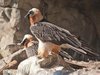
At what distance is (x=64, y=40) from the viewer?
4301 millimetres

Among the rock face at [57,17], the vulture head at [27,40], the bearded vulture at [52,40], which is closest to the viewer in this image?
the bearded vulture at [52,40]

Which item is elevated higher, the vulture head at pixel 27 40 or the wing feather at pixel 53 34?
the wing feather at pixel 53 34

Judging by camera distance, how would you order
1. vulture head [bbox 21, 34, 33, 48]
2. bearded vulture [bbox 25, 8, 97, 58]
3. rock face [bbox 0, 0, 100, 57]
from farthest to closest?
rock face [bbox 0, 0, 100, 57] < vulture head [bbox 21, 34, 33, 48] < bearded vulture [bbox 25, 8, 97, 58]

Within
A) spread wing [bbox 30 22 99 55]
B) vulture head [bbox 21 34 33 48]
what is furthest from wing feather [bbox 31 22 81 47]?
vulture head [bbox 21 34 33 48]

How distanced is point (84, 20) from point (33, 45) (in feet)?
6.80

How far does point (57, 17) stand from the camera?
6973 millimetres

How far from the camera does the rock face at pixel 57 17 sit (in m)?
6.38

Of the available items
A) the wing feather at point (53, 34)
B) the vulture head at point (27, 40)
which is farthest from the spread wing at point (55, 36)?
the vulture head at point (27, 40)

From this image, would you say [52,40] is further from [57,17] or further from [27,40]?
[57,17]

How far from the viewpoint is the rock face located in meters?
6.38

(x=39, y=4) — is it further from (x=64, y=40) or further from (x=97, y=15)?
(x=64, y=40)

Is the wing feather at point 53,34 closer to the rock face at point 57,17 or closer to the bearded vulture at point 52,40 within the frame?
the bearded vulture at point 52,40

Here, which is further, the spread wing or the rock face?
the rock face

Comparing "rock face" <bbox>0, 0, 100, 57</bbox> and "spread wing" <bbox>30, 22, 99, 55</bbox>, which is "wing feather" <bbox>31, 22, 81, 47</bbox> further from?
"rock face" <bbox>0, 0, 100, 57</bbox>
